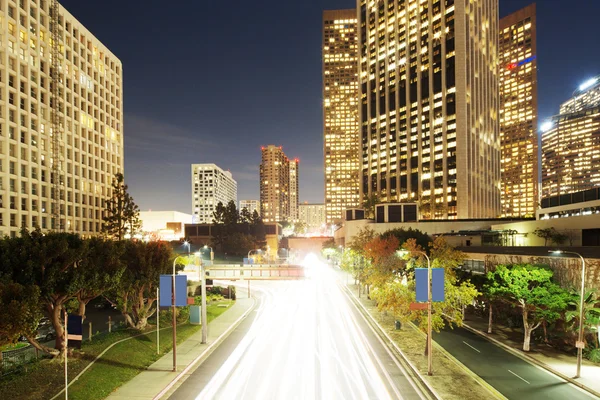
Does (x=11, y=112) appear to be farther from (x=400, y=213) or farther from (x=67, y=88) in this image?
(x=400, y=213)

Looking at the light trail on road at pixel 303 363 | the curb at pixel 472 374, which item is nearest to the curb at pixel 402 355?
the light trail on road at pixel 303 363

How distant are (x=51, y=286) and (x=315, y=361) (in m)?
19.7

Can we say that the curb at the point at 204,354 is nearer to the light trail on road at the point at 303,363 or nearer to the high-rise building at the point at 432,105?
the light trail on road at the point at 303,363

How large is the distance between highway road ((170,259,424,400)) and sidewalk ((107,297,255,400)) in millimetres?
1318

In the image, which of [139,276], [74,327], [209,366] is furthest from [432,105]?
[74,327]

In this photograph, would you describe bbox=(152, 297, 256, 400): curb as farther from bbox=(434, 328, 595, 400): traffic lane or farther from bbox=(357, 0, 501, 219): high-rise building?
bbox=(357, 0, 501, 219): high-rise building

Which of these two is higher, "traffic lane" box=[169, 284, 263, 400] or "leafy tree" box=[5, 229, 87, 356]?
"leafy tree" box=[5, 229, 87, 356]

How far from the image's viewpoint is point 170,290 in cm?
2731

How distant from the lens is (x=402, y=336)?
112 feet

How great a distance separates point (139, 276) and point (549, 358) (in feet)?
122

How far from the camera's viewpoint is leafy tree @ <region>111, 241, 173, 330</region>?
35188 millimetres

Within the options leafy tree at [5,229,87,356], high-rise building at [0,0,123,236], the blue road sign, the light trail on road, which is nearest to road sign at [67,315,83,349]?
leafy tree at [5,229,87,356]

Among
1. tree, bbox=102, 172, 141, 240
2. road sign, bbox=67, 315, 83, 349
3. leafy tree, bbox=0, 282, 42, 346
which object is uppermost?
tree, bbox=102, 172, 141, 240

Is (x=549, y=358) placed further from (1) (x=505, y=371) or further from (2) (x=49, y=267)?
(2) (x=49, y=267)
